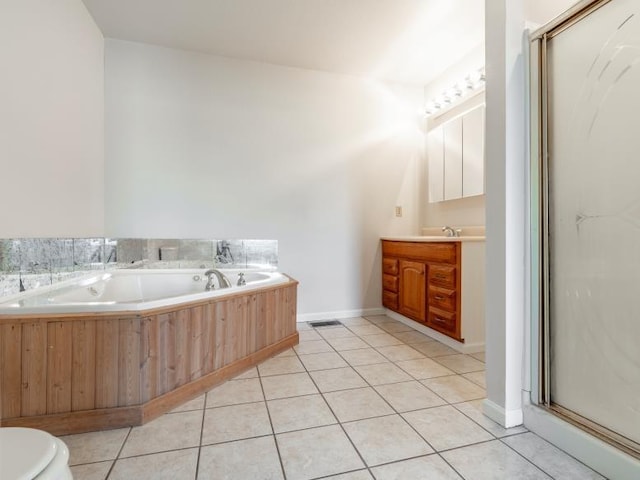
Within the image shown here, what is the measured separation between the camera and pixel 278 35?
2713 millimetres

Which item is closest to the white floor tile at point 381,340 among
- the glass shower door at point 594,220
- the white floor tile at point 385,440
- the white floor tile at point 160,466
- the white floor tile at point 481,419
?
the white floor tile at point 481,419

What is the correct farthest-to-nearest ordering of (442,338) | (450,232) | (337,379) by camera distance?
(450,232) → (442,338) → (337,379)

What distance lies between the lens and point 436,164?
3449mm

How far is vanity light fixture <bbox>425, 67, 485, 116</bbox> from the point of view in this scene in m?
2.86

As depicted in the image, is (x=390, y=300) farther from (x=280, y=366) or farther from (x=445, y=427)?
(x=445, y=427)

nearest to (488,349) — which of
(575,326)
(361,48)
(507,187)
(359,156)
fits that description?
(575,326)

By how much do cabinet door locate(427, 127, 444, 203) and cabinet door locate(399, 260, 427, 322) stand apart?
0.88 meters

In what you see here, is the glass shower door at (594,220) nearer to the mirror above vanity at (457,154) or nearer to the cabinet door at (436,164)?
the mirror above vanity at (457,154)

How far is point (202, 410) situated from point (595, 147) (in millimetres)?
2103

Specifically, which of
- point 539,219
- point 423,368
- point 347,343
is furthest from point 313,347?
point 539,219

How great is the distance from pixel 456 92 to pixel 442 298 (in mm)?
2017

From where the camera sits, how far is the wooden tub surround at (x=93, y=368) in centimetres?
143

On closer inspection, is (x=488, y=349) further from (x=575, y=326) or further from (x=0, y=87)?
(x=0, y=87)

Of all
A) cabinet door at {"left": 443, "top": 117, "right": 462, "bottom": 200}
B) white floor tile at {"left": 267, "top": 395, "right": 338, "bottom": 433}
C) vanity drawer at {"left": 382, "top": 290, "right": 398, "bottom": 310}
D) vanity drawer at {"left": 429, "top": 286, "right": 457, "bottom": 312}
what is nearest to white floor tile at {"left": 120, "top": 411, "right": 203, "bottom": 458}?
white floor tile at {"left": 267, "top": 395, "right": 338, "bottom": 433}
